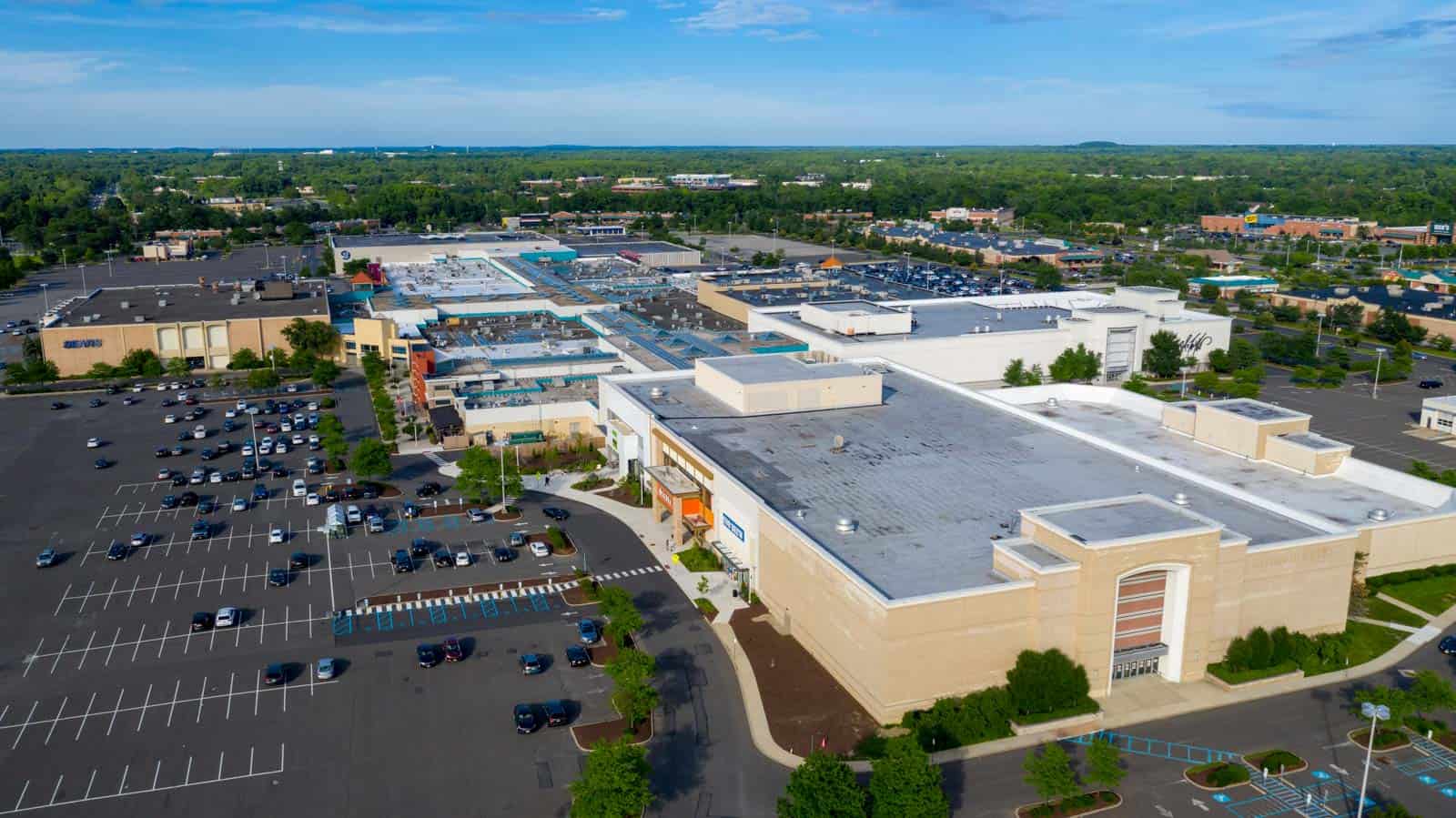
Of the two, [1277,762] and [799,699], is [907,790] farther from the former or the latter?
[1277,762]

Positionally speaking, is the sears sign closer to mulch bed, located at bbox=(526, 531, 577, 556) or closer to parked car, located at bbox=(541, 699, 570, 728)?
mulch bed, located at bbox=(526, 531, 577, 556)

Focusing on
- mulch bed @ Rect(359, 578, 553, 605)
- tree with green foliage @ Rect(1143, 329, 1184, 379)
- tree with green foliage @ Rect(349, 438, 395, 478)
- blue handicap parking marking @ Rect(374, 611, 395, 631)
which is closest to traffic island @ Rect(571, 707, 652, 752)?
blue handicap parking marking @ Rect(374, 611, 395, 631)

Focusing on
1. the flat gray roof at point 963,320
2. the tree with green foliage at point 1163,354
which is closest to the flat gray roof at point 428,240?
the flat gray roof at point 963,320

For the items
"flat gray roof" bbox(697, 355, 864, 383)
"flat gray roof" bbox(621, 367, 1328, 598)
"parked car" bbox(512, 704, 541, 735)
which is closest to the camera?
"parked car" bbox(512, 704, 541, 735)

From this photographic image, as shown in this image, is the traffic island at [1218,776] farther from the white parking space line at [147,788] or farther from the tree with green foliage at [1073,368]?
the tree with green foliage at [1073,368]

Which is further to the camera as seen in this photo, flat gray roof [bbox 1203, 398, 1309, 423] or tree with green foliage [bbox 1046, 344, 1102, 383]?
tree with green foliage [bbox 1046, 344, 1102, 383]

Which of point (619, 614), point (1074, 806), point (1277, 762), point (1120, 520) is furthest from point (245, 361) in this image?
point (1277, 762)
